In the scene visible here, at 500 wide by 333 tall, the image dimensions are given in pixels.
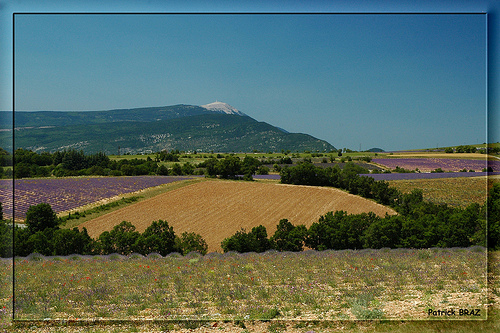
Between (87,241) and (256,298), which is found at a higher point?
(256,298)

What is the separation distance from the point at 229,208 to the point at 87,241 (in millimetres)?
19186

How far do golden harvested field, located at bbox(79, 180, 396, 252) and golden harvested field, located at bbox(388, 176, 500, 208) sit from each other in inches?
200

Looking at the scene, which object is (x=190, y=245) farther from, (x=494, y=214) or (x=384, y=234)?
(x=494, y=214)

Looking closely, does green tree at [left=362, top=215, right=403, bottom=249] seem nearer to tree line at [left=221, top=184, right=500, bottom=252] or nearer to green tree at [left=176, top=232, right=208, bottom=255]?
tree line at [left=221, top=184, right=500, bottom=252]

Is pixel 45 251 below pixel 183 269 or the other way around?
below

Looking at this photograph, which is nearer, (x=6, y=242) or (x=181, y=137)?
(x=6, y=242)

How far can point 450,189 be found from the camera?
32.6m

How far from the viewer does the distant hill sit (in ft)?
64.3

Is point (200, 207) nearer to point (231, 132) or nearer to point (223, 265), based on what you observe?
point (231, 132)

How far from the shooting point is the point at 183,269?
797 cm

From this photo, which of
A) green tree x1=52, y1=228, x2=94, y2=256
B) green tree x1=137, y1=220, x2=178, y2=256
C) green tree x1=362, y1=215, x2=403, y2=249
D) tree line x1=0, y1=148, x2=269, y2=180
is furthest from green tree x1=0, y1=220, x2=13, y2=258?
tree line x1=0, y1=148, x2=269, y2=180

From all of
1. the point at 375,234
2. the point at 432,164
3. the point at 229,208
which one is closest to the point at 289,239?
the point at 375,234

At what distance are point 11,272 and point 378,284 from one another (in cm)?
693

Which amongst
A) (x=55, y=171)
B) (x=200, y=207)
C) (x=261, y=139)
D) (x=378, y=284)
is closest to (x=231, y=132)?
(x=261, y=139)
